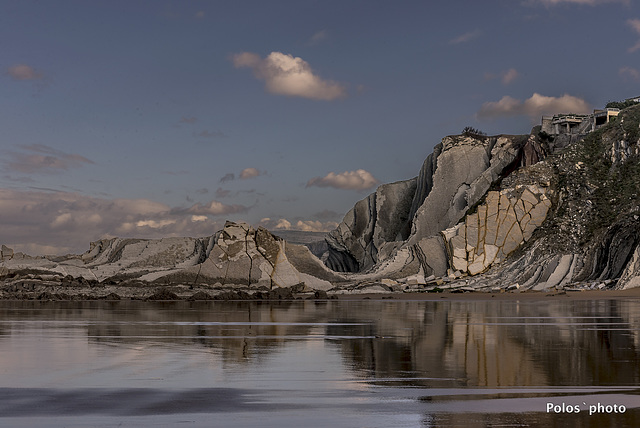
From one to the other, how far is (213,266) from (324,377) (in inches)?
1306

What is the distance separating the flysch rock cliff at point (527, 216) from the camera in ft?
138

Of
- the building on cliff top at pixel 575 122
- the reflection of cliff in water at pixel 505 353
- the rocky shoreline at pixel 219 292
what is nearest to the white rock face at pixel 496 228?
the rocky shoreline at pixel 219 292

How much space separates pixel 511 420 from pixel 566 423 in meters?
0.45

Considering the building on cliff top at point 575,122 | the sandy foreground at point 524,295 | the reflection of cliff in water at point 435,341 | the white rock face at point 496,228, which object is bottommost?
the sandy foreground at point 524,295

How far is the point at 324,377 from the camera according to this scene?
885 centimetres

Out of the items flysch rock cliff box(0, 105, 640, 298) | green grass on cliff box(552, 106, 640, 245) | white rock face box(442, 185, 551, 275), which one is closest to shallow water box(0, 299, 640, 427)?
flysch rock cliff box(0, 105, 640, 298)

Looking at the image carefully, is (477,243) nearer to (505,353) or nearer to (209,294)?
(209,294)

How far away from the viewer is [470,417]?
20.7 feet

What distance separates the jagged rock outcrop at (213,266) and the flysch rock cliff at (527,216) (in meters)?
6.44

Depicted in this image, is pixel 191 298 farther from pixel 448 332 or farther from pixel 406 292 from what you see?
pixel 448 332

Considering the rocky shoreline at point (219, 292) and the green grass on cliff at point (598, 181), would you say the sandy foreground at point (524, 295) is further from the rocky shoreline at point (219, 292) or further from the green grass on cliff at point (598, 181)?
the green grass on cliff at point (598, 181)

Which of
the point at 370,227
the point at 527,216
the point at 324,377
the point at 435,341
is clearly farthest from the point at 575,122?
the point at 324,377

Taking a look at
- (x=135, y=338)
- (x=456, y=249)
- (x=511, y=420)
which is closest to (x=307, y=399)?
(x=511, y=420)

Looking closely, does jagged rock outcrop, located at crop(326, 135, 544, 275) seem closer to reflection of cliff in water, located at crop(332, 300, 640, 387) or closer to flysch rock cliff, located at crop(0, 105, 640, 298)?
flysch rock cliff, located at crop(0, 105, 640, 298)
